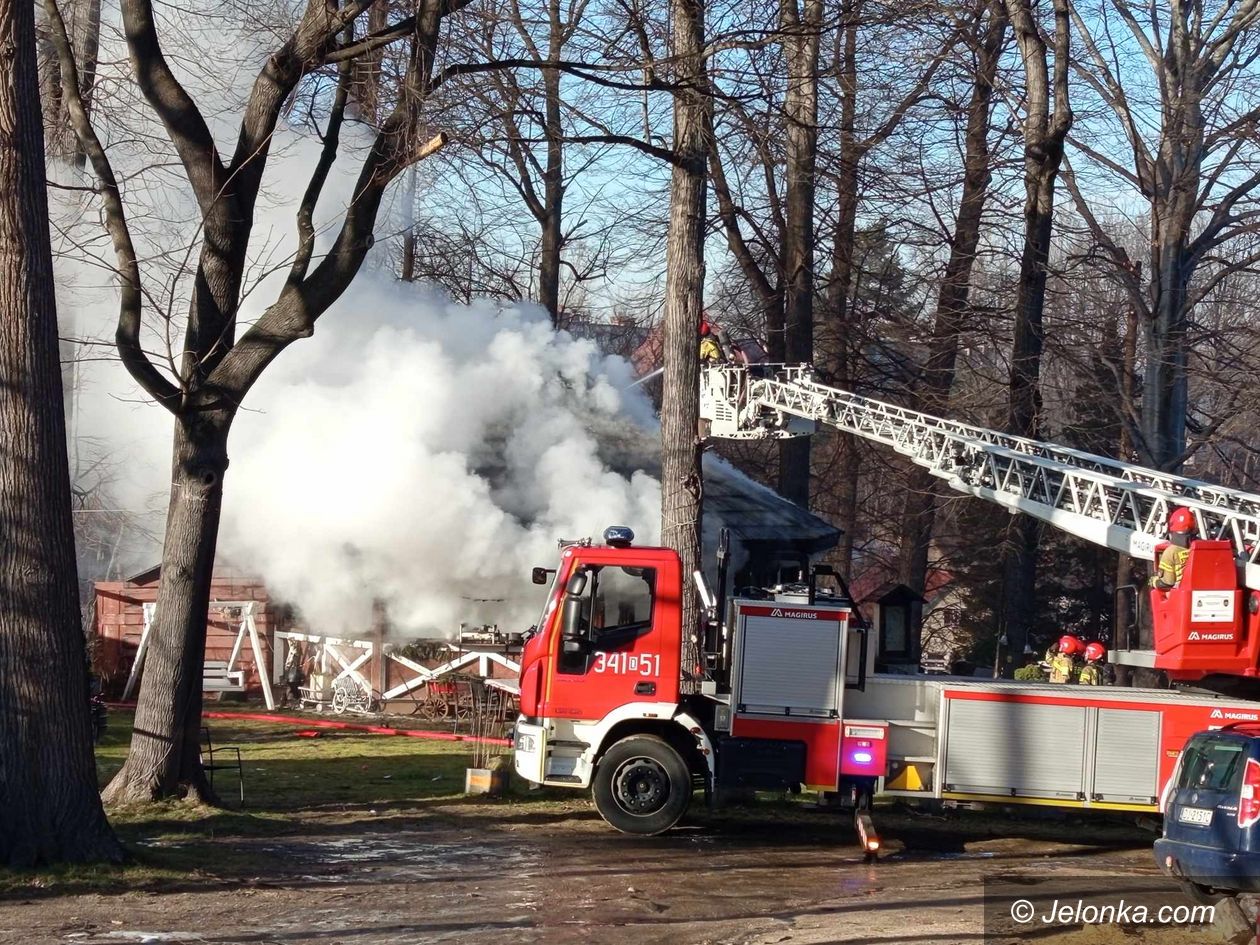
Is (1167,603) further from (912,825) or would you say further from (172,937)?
(172,937)

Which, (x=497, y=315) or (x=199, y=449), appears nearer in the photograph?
(x=199, y=449)

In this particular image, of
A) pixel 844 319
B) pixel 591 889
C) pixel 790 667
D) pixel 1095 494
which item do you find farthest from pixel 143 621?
pixel 1095 494

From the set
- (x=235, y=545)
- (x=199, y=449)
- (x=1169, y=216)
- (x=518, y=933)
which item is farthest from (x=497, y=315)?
(x=518, y=933)

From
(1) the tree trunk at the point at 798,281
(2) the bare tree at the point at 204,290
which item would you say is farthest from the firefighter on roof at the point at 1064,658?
(1) the tree trunk at the point at 798,281

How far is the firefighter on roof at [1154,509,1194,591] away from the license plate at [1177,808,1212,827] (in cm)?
284

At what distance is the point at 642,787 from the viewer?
11.8 metres

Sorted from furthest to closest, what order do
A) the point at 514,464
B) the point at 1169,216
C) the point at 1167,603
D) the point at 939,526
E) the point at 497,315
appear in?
1. the point at 939,526
2. the point at 497,315
3. the point at 514,464
4. the point at 1169,216
5. the point at 1167,603

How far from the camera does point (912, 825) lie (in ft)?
43.4

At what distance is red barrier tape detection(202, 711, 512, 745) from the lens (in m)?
18.6

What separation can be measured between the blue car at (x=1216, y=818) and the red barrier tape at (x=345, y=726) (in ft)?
33.0

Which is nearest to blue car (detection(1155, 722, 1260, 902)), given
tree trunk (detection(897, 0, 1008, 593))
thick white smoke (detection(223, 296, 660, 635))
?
thick white smoke (detection(223, 296, 660, 635))

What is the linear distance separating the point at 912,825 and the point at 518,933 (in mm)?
6204

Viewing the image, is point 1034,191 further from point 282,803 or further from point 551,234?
point 282,803

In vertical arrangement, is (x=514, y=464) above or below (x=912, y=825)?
above
